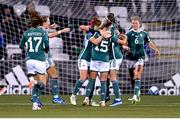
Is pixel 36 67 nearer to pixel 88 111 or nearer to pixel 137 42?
pixel 88 111

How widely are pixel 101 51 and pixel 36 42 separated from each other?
1.53 m

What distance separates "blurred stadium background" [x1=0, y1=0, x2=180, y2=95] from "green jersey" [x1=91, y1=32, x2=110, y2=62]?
5.17m

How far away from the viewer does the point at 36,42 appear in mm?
13984

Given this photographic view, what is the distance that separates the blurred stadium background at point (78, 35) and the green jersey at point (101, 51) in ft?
17.0

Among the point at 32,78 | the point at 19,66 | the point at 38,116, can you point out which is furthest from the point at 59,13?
the point at 38,116

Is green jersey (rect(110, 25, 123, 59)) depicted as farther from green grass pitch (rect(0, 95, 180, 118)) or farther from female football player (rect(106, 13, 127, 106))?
green grass pitch (rect(0, 95, 180, 118))

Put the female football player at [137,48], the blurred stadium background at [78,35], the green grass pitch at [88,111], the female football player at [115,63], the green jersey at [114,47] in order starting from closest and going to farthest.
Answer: the green grass pitch at [88,111] → the green jersey at [114,47] → the female football player at [115,63] → the female football player at [137,48] → the blurred stadium background at [78,35]

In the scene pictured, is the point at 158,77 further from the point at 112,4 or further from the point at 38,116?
the point at 38,116

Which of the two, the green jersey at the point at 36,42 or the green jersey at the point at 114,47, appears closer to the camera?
the green jersey at the point at 36,42

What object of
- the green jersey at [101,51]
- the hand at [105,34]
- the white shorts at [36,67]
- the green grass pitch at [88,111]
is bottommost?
the green grass pitch at [88,111]

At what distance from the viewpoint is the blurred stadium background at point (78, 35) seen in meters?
20.2

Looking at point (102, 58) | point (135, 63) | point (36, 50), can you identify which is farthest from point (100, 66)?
point (135, 63)

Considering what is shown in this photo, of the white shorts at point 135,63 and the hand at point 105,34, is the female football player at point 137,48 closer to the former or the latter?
the white shorts at point 135,63

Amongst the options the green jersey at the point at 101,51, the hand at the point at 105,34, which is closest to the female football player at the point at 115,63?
the green jersey at the point at 101,51
